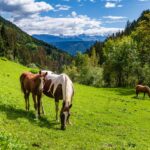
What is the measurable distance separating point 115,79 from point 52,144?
105278 millimetres

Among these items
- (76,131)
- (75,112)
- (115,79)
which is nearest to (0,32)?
(115,79)

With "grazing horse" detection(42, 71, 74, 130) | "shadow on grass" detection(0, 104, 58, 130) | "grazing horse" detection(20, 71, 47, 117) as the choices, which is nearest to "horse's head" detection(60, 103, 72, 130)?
"grazing horse" detection(42, 71, 74, 130)

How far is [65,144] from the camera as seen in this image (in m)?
18.7

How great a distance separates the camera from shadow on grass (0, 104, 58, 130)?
73.9ft

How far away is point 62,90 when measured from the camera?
78.1ft

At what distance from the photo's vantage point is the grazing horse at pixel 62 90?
22.2 meters

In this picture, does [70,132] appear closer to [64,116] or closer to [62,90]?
[64,116]

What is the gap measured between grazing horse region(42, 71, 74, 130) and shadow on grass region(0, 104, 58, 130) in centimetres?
110

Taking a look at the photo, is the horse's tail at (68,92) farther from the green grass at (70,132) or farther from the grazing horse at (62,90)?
the green grass at (70,132)

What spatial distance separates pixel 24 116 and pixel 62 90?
319 cm

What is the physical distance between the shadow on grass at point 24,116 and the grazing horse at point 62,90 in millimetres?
1100

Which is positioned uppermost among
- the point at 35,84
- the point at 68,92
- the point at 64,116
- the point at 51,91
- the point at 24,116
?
the point at 35,84

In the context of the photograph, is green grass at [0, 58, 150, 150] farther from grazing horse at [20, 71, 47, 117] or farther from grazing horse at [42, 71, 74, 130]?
grazing horse at [20, 71, 47, 117]

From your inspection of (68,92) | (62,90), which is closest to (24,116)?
(62,90)
